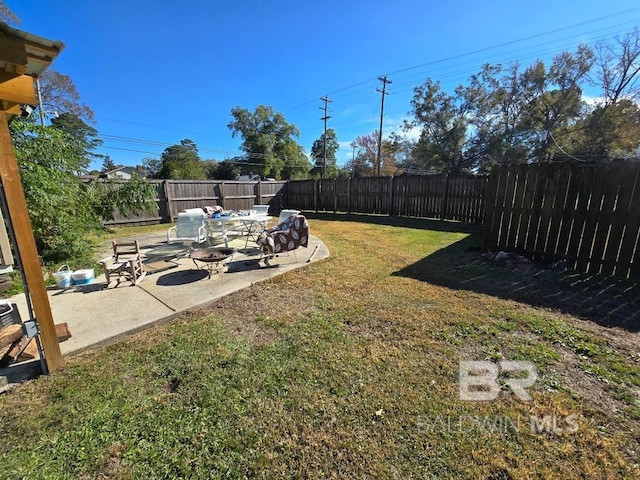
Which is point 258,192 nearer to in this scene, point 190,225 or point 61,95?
point 190,225

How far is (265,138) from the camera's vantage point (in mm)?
36031

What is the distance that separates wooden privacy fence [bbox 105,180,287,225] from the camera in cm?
1031

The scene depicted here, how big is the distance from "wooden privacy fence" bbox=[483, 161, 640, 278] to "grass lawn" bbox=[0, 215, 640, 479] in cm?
137

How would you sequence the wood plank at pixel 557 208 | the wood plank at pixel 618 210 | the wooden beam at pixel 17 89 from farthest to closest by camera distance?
1. the wood plank at pixel 557 208
2. the wood plank at pixel 618 210
3. the wooden beam at pixel 17 89

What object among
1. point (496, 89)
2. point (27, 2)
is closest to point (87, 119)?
point (27, 2)

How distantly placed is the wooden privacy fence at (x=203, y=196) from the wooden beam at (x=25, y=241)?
7850 millimetres

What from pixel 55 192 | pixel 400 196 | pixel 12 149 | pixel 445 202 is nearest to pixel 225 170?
pixel 400 196

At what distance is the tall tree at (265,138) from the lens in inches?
1414

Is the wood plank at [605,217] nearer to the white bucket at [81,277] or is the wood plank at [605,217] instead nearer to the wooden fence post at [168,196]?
the white bucket at [81,277]

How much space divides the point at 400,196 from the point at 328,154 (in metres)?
35.7

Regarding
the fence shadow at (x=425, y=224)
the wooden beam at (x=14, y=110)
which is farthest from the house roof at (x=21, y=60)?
the fence shadow at (x=425, y=224)

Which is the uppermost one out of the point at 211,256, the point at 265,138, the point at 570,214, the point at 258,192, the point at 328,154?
the point at 265,138

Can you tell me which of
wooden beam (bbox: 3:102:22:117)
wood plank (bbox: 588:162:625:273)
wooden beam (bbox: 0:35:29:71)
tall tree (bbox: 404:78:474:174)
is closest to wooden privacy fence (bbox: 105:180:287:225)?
wooden beam (bbox: 3:102:22:117)

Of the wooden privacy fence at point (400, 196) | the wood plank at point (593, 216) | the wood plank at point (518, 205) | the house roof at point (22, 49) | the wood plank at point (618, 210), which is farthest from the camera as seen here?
the wooden privacy fence at point (400, 196)
